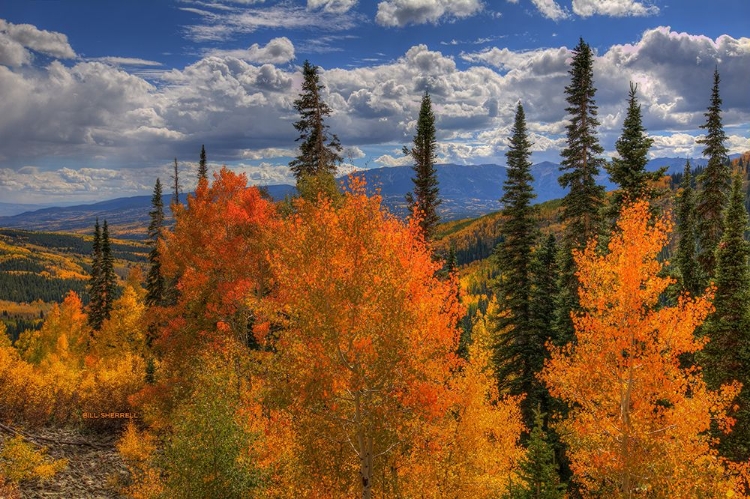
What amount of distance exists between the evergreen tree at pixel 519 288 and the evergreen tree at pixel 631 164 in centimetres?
659

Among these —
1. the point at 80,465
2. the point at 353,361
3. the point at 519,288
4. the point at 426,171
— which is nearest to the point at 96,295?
the point at 80,465

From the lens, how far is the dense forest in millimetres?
17234

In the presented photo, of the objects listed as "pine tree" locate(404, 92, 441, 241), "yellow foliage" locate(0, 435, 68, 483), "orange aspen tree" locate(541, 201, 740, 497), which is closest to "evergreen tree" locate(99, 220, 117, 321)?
"yellow foliage" locate(0, 435, 68, 483)

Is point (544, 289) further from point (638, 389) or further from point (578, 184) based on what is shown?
point (638, 389)

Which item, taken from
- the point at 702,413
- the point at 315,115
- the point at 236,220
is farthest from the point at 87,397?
the point at 702,413

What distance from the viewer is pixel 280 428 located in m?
21.1

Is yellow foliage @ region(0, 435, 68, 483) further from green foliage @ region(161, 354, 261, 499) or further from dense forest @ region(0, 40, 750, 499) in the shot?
green foliage @ region(161, 354, 261, 499)

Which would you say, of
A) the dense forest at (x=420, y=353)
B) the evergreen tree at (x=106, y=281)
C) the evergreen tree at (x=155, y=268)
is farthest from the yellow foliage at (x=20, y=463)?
the evergreen tree at (x=106, y=281)

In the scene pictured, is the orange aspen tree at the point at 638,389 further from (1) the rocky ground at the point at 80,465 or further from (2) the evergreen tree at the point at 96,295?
(2) the evergreen tree at the point at 96,295

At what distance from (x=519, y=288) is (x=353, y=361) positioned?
2093cm

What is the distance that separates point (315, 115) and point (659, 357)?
91.8ft

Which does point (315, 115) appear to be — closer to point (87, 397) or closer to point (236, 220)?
point (236, 220)

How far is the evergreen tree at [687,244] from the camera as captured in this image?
39375 millimetres

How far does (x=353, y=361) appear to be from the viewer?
55.4 feet
